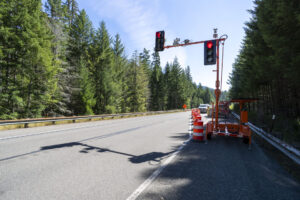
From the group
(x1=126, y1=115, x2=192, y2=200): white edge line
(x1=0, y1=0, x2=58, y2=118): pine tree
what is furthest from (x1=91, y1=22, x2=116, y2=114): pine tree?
(x1=126, y1=115, x2=192, y2=200): white edge line

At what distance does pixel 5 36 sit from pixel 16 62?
288 cm

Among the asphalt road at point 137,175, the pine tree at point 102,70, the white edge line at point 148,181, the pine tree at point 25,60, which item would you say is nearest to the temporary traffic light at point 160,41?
the asphalt road at point 137,175

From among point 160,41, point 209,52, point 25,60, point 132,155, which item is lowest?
point 132,155

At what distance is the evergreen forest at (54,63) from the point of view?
696 inches

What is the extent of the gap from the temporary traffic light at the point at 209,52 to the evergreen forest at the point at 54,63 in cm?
1890

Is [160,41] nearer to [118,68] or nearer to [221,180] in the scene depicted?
[221,180]

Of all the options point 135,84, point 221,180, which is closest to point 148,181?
point 221,180

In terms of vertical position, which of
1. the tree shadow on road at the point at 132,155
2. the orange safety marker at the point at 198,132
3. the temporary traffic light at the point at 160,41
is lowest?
the tree shadow on road at the point at 132,155

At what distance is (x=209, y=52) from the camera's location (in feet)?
27.7

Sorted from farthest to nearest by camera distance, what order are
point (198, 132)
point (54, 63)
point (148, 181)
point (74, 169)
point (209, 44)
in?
point (54, 63) → point (209, 44) → point (198, 132) → point (74, 169) → point (148, 181)

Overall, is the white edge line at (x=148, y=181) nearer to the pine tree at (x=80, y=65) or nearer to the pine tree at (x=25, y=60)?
the pine tree at (x=25, y=60)

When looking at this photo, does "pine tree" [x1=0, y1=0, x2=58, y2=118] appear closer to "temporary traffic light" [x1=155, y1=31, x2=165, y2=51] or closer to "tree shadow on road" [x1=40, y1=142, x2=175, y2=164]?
"tree shadow on road" [x1=40, y1=142, x2=175, y2=164]

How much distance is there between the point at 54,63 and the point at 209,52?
20.8 meters

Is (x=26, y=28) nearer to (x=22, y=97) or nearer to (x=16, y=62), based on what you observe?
(x=16, y=62)
